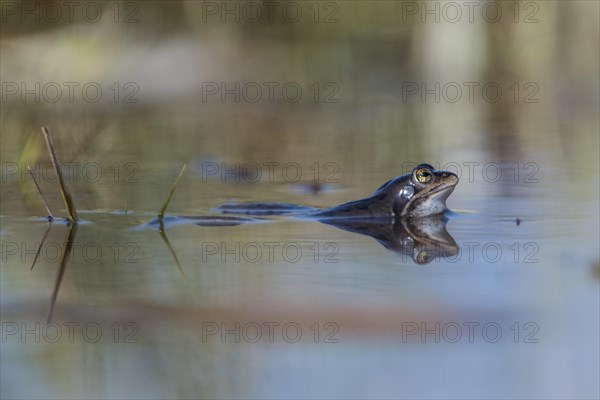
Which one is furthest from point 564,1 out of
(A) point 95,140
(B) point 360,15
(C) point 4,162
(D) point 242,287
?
(D) point 242,287

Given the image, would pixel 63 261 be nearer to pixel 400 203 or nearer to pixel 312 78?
pixel 400 203

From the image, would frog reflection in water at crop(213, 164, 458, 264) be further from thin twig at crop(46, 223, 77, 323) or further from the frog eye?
thin twig at crop(46, 223, 77, 323)

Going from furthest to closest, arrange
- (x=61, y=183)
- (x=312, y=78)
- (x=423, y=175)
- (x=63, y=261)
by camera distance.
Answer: (x=312, y=78), (x=423, y=175), (x=61, y=183), (x=63, y=261)

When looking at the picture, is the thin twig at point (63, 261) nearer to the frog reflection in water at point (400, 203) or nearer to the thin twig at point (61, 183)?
the thin twig at point (61, 183)

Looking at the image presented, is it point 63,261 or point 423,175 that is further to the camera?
point 423,175

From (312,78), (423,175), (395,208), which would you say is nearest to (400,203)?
(395,208)

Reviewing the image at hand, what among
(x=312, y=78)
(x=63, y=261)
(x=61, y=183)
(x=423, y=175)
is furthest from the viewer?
(x=312, y=78)
